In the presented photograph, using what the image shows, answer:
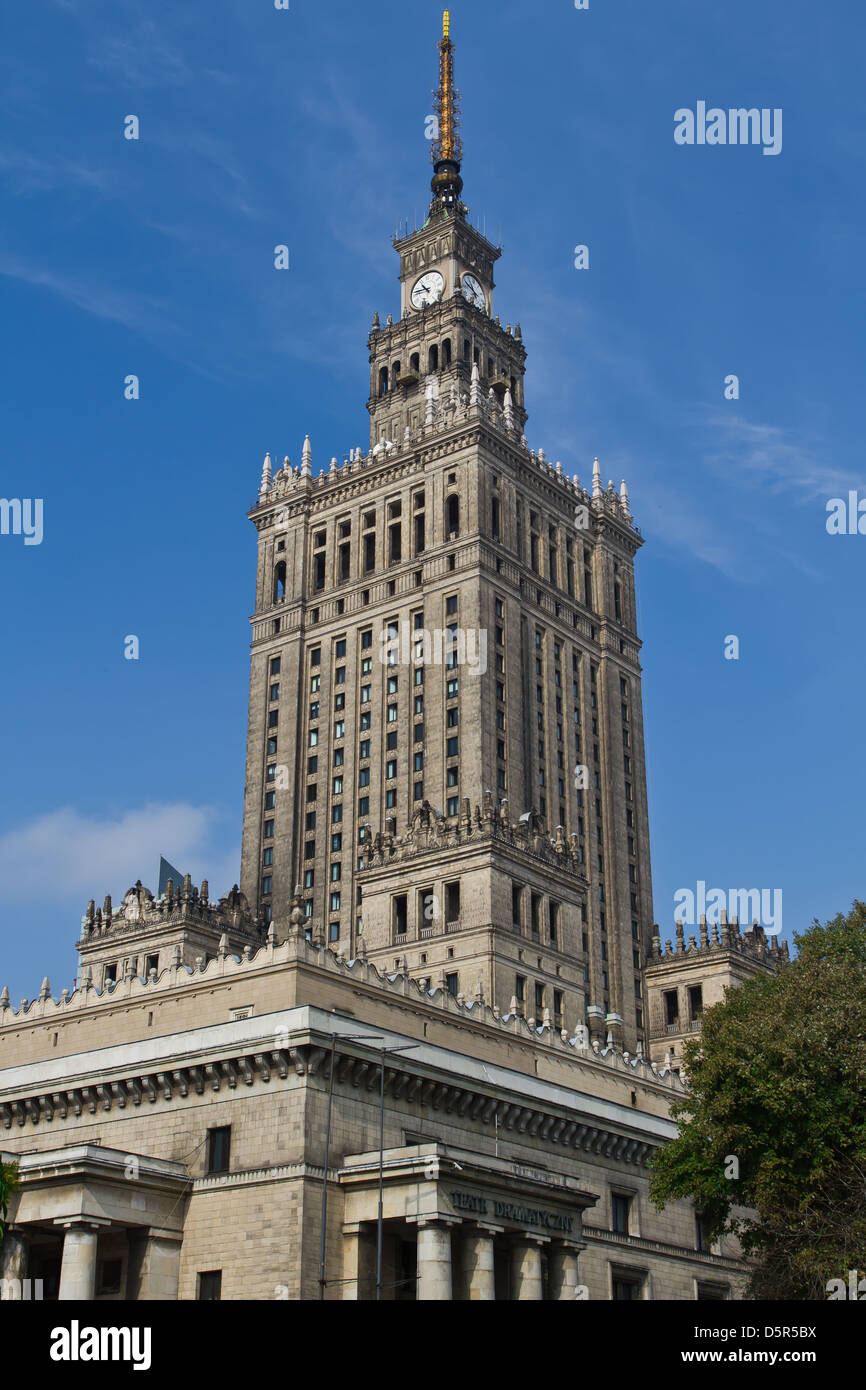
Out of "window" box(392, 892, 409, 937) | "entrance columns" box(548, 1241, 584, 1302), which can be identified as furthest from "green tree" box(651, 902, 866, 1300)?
"window" box(392, 892, 409, 937)

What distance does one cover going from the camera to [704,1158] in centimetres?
5288

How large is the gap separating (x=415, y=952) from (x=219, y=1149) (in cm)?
3160

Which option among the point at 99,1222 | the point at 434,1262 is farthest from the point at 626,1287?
the point at 99,1222

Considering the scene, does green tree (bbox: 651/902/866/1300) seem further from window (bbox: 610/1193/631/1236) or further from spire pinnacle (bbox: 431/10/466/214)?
spire pinnacle (bbox: 431/10/466/214)

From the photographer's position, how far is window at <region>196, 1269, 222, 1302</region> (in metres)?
50.7

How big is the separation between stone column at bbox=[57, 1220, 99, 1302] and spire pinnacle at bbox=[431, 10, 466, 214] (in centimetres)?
10862

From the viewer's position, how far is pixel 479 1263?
50.3m

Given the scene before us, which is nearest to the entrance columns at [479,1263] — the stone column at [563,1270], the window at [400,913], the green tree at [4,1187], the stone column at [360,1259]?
the stone column at [360,1259]

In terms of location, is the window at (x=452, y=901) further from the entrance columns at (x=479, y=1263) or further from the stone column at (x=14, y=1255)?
the stone column at (x=14, y=1255)

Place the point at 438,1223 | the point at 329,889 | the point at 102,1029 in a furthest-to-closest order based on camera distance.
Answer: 1. the point at 329,889
2. the point at 102,1029
3. the point at 438,1223

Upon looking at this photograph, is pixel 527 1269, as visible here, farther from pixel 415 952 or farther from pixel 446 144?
pixel 446 144
